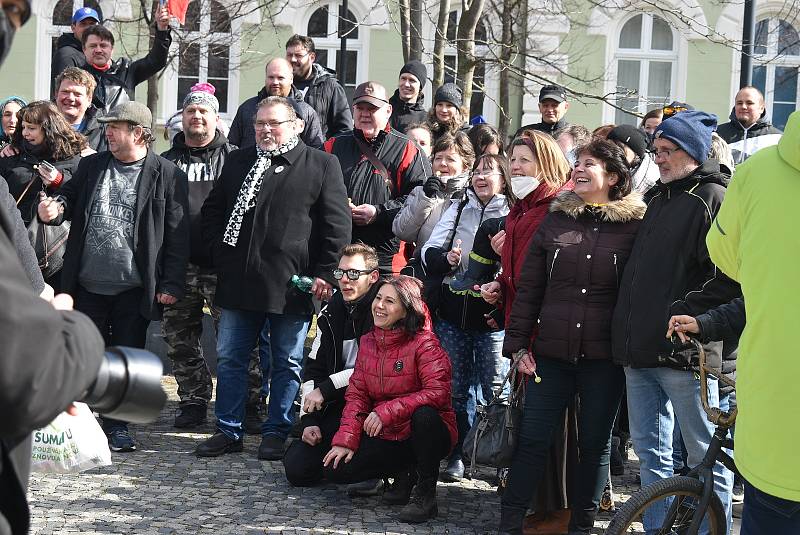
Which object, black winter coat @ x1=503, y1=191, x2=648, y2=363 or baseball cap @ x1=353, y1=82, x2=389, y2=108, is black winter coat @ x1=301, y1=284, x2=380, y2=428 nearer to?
black winter coat @ x1=503, y1=191, x2=648, y2=363

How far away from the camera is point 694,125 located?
17.0ft

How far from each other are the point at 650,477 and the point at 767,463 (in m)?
1.91

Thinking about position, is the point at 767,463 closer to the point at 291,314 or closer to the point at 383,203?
the point at 291,314

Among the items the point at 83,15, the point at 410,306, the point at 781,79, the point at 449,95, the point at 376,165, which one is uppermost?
the point at 781,79

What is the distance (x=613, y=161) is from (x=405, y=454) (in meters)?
1.86

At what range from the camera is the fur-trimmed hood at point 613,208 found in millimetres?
5469

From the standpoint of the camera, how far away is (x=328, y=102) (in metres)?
9.50

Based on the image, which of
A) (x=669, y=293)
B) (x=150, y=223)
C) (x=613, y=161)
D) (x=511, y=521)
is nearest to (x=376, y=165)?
(x=150, y=223)

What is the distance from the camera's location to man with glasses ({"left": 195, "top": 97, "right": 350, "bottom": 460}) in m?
7.05

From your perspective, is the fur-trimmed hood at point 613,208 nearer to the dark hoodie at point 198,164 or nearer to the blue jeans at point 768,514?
the blue jeans at point 768,514

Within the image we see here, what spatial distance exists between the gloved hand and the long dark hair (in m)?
1.12

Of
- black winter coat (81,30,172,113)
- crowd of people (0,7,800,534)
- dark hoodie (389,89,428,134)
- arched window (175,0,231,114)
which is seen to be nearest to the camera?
crowd of people (0,7,800,534)

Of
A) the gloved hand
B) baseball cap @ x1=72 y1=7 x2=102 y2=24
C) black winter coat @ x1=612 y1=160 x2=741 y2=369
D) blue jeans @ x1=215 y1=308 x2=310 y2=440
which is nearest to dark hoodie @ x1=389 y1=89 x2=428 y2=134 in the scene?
the gloved hand

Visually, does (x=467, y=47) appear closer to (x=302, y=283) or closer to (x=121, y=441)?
(x=302, y=283)
